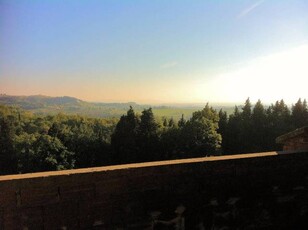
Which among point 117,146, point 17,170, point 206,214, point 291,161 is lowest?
point 17,170

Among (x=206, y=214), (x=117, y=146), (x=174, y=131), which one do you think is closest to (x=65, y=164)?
(x=117, y=146)

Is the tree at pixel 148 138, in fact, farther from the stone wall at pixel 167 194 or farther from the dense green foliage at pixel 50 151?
the stone wall at pixel 167 194

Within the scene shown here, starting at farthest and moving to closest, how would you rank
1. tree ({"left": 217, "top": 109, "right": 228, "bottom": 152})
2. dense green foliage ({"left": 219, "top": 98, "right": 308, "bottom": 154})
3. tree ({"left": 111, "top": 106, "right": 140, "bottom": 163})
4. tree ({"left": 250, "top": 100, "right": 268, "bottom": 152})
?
tree ({"left": 217, "top": 109, "right": 228, "bottom": 152}), tree ({"left": 250, "top": 100, "right": 268, "bottom": 152}), dense green foliage ({"left": 219, "top": 98, "right": 308, "bottom": 154}), tree ({"left": 111, "top": 106, "right": 140, "bottom": 163})

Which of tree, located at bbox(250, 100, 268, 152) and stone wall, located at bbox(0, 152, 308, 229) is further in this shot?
tree, located at bbox(250, 100, 268, 152)

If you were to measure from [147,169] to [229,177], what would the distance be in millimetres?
1059

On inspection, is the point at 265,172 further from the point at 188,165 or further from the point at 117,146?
the point at 117,146

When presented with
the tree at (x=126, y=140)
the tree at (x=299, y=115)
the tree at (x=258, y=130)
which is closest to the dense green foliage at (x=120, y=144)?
the tree at (x=126, y=140)

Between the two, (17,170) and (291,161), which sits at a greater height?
(291,161)

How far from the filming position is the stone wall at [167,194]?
3.09 metres

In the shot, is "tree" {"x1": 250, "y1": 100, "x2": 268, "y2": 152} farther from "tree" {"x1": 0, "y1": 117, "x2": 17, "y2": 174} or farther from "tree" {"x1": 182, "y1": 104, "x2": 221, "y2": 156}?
"tree" {"x1": 0, "y1": 117, "x2": 17, "y2": 174}

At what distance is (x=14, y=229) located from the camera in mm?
3012

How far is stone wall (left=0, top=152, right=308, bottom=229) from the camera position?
10.1 ft

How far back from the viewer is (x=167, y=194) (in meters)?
3.56

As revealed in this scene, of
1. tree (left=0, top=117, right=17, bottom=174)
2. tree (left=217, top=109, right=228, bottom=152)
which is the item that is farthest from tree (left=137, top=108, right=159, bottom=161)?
tree (left=0, top=117, right=17, bottom=174)
